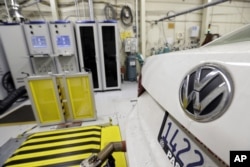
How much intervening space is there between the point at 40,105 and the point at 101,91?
2.19 m

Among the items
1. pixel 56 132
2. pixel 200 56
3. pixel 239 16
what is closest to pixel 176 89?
pixel 200 56

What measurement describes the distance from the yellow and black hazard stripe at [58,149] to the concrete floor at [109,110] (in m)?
0.43

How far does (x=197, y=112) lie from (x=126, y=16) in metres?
5.57

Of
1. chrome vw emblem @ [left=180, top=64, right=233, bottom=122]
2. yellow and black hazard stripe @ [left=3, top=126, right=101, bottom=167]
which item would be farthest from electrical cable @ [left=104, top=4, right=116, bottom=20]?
chrome vw emblem @ [left=180, top=64, right=233, bottom=122]

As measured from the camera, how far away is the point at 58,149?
73.5 inches

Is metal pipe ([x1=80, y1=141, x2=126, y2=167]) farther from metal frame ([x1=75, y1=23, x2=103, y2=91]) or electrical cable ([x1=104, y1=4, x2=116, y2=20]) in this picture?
electrical cable ([x1=104, y1=4, x2=116, y2=20])

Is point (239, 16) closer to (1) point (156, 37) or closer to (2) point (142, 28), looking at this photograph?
(1) point (156, 37)

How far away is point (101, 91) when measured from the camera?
15.2 ft

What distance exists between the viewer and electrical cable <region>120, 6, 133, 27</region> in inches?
210

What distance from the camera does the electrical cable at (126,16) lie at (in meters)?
5.33

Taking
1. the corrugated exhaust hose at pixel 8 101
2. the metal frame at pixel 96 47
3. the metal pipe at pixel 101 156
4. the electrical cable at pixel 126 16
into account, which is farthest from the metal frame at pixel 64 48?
the metal pipe at pixel 101 156

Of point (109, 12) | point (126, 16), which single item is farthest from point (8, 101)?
point (126, 16)

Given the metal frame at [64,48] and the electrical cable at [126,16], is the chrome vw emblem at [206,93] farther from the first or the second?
the electrical cable at [126,16]

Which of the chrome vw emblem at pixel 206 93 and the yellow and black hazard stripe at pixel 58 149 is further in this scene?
the yellow and black hazard stripe at pixel 58 149
